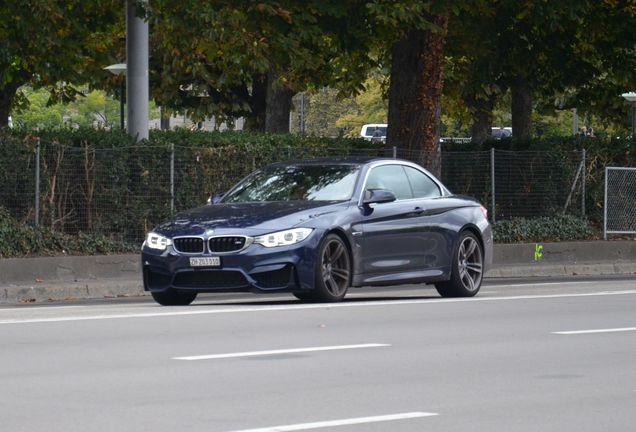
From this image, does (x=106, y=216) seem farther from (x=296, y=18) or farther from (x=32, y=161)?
(x=296, y=18)

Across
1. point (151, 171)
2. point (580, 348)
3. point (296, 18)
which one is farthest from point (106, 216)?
point (580, 348)

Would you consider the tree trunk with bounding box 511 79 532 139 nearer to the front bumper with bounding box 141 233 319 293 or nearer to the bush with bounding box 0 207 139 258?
the bush with bounding box 0 207 139 258

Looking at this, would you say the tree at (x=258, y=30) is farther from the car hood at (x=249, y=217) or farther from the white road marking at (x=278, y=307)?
the white road marking at (x=278, y=307)

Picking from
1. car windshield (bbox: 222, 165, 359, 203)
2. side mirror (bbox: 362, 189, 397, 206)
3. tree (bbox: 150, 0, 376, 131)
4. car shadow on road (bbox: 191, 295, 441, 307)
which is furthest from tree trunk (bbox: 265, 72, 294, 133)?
side mirror (bbox: 362, 189, 397, 206)

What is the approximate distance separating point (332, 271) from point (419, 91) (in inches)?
480

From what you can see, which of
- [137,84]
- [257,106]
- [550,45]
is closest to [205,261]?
[137,84]

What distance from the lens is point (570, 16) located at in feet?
96.6

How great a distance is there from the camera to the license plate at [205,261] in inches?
623

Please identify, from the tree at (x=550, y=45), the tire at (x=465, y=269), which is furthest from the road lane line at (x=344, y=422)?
the tree at (x=550, y=45)

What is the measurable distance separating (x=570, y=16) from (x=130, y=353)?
1921 cm

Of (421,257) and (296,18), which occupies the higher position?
(296,18)

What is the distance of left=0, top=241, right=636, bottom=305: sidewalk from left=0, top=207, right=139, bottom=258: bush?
0.56 meters

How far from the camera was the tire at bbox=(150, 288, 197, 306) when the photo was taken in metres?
16.5

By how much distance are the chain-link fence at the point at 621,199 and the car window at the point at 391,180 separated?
1251cm
